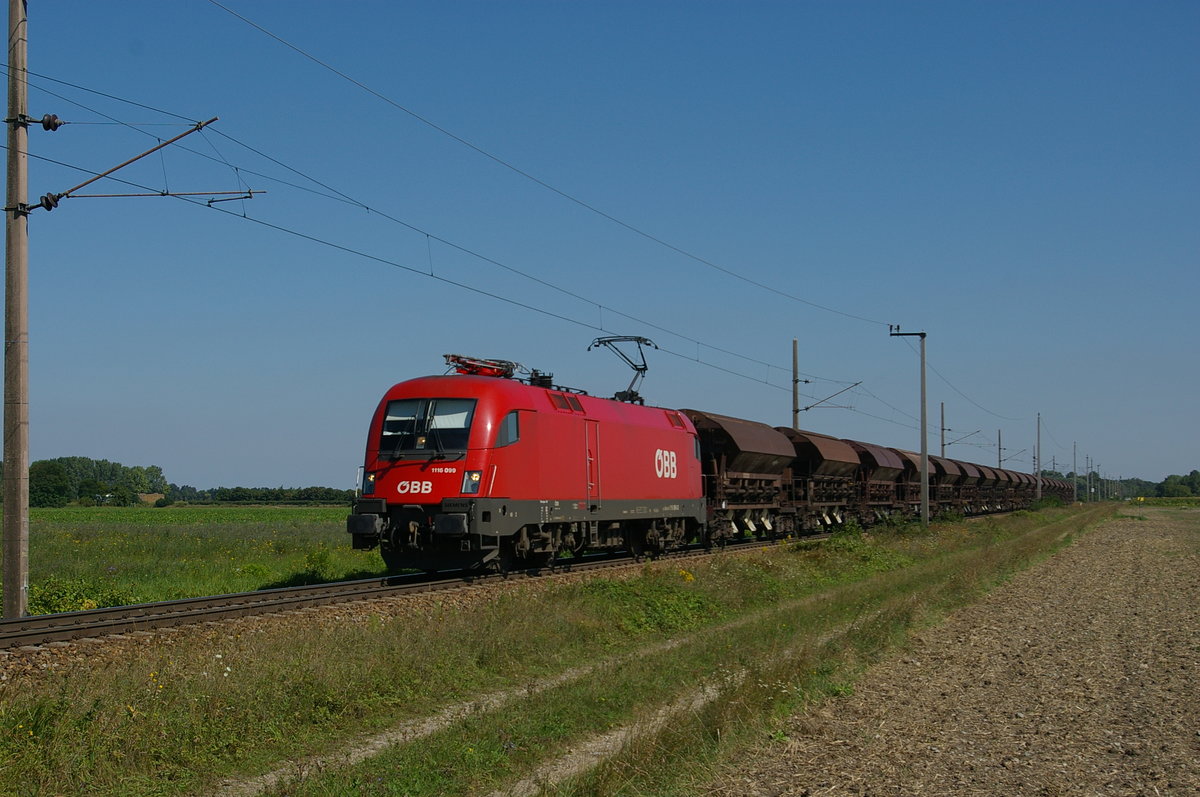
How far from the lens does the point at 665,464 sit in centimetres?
2745

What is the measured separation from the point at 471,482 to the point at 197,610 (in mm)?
5349

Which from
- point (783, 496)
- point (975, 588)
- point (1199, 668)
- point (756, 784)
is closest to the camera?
point (756, 784)

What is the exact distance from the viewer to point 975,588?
23125 mm

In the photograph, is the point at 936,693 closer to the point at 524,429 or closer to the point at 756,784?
the point at 756,784

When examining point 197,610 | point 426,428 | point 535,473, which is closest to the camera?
point 197,610

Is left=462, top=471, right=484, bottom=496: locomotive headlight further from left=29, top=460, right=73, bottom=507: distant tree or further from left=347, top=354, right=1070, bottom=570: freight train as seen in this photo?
left=29, top=460, right=73, bottom=507: distant tree

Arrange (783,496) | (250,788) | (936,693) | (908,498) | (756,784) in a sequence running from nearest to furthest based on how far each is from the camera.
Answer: (756,784), (250,788), (936,693), (783,496), (908,498)

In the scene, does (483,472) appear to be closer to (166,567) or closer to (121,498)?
(166,567)

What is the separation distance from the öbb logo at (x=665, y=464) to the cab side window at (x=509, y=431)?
24.6 feet

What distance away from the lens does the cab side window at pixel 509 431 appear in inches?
765

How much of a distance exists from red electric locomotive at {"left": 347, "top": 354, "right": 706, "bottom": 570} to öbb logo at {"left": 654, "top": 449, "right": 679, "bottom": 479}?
9.47 feet

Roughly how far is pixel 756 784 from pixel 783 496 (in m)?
30.3

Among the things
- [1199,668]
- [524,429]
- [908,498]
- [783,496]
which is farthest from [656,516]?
[908,498]

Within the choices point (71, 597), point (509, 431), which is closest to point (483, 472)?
point (509, 431)
